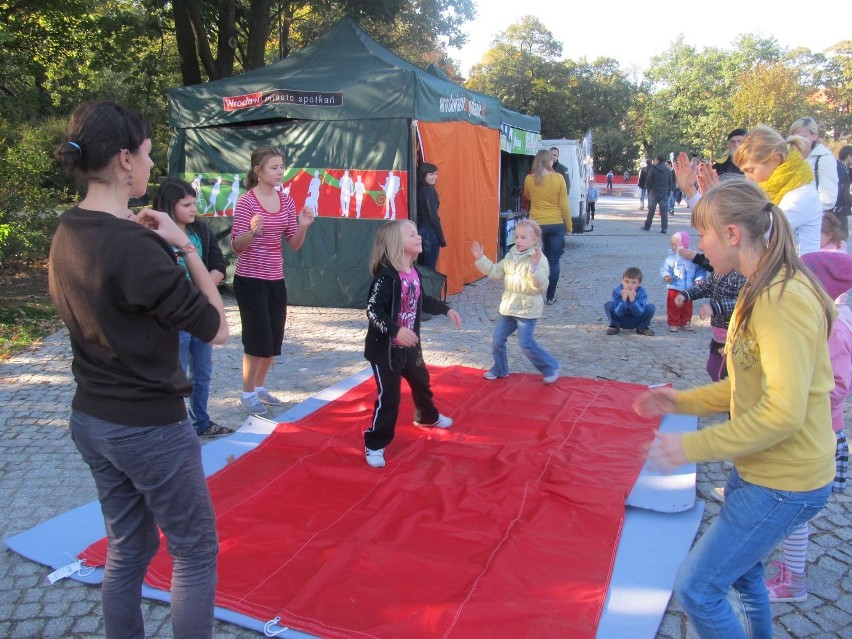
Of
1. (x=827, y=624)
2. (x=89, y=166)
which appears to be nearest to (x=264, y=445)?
(x=89, y=166)

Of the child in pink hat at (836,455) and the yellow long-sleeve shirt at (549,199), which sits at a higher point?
the yellow long-sleeve shirt at (549,199)

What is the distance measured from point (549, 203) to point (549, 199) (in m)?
0.05

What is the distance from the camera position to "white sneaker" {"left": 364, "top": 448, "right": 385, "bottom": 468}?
4.15 metres

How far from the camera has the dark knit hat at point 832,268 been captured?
315cm

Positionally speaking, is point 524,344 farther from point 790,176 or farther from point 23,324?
point 23,324

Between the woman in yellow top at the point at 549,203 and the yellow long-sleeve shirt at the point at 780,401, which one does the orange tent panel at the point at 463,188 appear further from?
the yellow long-sleeve shirt at the point at 780,401

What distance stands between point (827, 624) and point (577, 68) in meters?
44.4

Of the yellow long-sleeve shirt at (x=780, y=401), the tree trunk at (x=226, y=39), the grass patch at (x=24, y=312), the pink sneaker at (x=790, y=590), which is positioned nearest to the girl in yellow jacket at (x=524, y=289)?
the pink sneaker at (x=790, y=590)

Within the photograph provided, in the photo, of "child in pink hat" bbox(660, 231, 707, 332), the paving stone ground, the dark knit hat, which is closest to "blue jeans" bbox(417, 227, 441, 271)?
the paving stone ground

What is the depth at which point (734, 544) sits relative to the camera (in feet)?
6.27

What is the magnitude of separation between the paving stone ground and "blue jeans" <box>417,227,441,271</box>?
2.61ft

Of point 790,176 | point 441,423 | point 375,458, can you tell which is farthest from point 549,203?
point 375,458

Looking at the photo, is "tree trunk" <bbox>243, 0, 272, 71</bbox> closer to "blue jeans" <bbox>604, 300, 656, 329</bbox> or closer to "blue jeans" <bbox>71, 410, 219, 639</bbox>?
"blue jeans" <bbox>604, 300, 656, 329</bbox>

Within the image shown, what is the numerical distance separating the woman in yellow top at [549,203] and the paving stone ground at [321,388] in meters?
0.85
